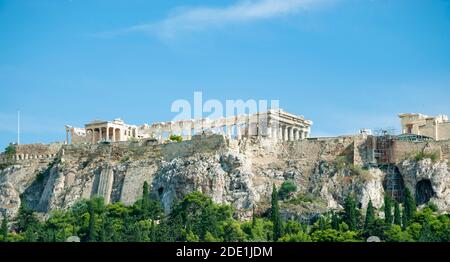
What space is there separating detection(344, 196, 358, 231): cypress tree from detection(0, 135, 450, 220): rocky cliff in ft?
11.8

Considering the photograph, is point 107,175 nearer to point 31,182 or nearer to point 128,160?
point 128,160

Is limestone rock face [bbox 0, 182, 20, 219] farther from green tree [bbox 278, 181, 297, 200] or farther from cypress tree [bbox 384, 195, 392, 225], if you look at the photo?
cypress tree [bbox 384, 195, 392, 225]

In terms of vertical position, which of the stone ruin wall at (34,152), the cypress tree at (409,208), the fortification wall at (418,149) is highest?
the stone ruin wall at (34,152)

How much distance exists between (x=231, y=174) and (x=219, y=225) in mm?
6963

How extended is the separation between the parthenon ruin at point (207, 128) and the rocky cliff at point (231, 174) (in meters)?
2.02

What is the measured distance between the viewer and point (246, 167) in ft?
219

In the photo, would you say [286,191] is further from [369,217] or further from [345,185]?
[369,217]

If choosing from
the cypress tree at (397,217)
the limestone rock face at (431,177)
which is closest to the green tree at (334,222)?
the cypress tree at (397,217)

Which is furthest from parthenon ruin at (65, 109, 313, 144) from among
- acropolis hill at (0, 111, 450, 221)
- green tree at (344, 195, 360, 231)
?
green tree at (344, 195, 360, 231)

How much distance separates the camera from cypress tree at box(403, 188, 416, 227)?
57.1 metres

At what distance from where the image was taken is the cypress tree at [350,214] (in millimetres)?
57666

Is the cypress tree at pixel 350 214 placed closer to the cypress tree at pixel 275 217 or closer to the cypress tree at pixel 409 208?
the cypress tree at pixel 409 208

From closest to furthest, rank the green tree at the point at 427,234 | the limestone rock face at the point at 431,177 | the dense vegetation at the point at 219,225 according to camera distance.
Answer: the green tree at the point at 427,234, the dense vegetation at the point at 219,225, the limestone rock face at the point at 431,177
